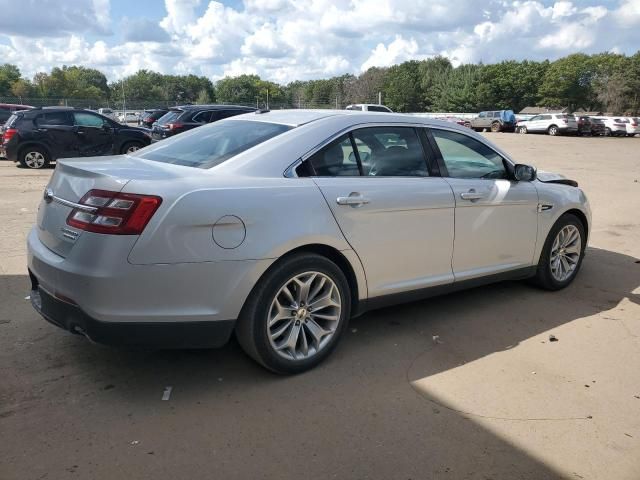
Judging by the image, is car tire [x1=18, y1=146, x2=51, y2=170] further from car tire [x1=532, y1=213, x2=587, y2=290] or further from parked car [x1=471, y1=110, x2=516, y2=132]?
parked car [x1=471, y1=110, x2=516, y2=132]

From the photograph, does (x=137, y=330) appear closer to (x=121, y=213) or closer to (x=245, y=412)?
(x=121, y=213)

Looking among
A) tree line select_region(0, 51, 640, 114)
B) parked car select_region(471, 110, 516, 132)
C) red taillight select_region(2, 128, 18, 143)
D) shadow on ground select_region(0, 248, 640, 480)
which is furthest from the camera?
tree line select_region(0, 51, 640, 114)

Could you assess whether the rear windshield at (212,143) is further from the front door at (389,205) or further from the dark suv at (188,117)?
the dark suv at (188,117)

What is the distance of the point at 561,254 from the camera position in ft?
17.3

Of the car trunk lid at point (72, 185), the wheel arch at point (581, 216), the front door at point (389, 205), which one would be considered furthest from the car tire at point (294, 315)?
the wheel arch at point (581, 216)

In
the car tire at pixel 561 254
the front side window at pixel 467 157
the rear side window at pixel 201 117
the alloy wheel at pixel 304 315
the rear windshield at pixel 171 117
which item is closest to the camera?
the alloy wheel at pixel 304 315

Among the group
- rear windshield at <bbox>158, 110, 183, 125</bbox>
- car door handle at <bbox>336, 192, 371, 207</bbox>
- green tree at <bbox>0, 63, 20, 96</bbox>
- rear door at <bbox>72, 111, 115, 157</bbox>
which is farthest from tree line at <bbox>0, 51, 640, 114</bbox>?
car door handle at <bbox>336, 192, 371, 207</bbox>

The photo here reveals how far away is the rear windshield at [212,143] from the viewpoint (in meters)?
3.57

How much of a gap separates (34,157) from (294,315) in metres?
13.5

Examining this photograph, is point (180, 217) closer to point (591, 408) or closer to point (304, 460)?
point (304, 460)

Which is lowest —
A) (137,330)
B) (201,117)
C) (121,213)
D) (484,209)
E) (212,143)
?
(137,330)

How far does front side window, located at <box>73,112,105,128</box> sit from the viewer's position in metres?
14.6

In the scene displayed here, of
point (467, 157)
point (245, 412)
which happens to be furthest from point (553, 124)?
point (245, 412)

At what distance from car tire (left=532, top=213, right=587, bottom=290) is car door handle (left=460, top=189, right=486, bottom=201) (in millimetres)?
1132
